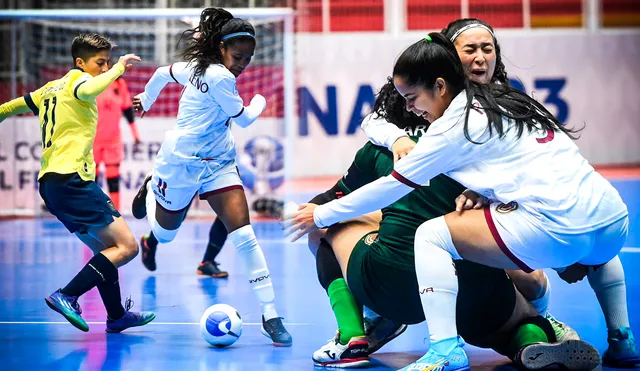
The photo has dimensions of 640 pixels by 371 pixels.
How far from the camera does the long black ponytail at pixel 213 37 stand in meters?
4.74

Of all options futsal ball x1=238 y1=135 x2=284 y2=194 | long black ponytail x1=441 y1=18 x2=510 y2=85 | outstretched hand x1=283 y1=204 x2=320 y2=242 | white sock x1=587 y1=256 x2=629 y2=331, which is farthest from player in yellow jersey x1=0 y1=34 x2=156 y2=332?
futsal ball x1=238 y1=135 x2=284 y2=194

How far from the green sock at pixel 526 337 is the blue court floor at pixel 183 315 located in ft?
0.34

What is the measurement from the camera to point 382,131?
3.86m

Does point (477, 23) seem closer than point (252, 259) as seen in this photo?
Yes

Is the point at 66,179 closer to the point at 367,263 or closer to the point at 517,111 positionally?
the point at 367,263

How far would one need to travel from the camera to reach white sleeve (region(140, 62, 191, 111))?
16.2 feet

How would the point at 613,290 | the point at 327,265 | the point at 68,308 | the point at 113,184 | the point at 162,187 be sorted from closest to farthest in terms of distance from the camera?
the point at 613,290
the point at 327,265
the point at 68,308
the point at 162,187
the point at 113,184

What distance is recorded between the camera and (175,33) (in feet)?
39.5

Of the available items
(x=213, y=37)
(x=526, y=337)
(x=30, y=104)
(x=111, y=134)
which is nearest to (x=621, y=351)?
(x=526, y=337)

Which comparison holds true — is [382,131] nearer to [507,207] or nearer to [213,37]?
[507,207]

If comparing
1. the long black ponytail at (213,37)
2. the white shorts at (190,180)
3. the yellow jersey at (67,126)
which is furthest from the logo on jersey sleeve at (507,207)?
the yellow jersey at (67,126)

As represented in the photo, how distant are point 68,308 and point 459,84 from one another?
2.24 meters

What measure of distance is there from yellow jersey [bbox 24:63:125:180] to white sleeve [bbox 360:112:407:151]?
1.63 m

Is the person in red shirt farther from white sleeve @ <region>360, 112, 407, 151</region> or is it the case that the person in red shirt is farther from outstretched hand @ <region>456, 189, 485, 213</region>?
outstretched hand @ <region>456, 189, 485, 213</region>
